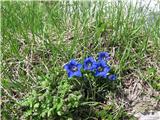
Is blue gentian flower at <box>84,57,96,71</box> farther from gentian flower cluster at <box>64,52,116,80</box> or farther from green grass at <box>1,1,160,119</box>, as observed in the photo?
green grass at <box>1,1,160,119</box>

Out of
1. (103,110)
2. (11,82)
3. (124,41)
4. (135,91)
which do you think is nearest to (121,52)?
(124,41)

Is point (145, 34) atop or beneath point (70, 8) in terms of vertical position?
beneath

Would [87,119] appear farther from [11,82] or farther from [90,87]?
[11,82]

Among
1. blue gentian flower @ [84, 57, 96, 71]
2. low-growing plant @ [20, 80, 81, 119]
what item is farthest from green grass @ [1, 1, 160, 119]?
blue gentian flower @ [84, 57, 96, 71]

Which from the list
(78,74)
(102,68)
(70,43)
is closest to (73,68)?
(78,74)

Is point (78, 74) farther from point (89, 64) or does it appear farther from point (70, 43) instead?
point (70, 43)
